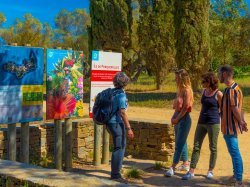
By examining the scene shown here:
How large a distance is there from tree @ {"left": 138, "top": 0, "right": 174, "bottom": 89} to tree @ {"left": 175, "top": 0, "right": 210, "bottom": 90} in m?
3.75

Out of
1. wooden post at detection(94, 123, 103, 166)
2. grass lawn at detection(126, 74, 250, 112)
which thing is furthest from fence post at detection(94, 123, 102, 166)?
grass lawn at detection(126, 74, 250, 112)

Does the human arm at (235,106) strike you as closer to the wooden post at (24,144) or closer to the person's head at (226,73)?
the person's head at (226,73)

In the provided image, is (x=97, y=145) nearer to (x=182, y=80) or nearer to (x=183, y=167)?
(x=183, y=167)

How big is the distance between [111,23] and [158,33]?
2749 millimetres

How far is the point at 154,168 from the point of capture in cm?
728

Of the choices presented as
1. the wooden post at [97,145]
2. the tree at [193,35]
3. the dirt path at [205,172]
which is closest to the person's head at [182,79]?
the dirt path at [205,172]

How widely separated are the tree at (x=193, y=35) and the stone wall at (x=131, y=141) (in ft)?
40.1

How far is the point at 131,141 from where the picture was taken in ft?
27.6

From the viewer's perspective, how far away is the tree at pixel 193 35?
1989 cm

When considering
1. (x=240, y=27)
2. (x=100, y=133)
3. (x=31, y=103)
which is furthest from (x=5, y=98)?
(x=240, y=27)

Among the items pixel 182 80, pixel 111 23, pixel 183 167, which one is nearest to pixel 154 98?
pixel 111 23

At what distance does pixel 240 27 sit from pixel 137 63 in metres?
8.09

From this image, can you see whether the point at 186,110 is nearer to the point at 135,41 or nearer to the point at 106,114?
the point at 106,114

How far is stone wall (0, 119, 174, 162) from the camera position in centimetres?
762
